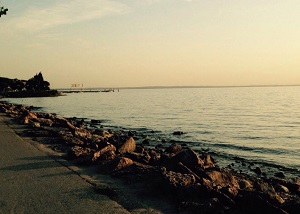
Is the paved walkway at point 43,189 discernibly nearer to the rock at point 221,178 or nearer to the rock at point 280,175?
the rock at point 221,178

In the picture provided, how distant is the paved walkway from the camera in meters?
7.09

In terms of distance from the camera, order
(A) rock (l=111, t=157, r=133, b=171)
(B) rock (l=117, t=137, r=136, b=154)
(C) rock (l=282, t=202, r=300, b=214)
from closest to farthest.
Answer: (C) rock (l=282, t=202, r=300, b=214) → (A) rock (l=111, t=157, r=133, b=171) → (B) rock (l=117, t=137, r=136, b=154)

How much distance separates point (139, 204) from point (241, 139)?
65.4ft

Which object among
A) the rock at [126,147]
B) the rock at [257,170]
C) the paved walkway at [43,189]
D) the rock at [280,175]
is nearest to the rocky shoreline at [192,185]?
the rock at [126,147]

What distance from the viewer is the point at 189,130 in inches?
1244

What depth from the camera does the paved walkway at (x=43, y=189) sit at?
709 cm

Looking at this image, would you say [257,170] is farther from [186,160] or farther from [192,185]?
Result: [192,185]

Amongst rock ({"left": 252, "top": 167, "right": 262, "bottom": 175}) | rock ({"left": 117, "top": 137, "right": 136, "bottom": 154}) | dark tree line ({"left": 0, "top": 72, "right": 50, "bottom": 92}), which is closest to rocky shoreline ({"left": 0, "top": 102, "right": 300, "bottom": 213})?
rock ({"left": 117, "top": 137, "right": 136, "bottom": 154})

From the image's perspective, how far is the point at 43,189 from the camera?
8.38 metres

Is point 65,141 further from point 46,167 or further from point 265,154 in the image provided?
point 265,154

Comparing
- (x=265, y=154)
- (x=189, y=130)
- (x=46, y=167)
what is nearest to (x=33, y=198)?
(x=46, y=167)

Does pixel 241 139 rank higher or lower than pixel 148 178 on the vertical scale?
lower

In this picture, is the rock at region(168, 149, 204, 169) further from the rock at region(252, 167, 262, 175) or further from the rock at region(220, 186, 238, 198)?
the rock at region(252, 167, 262, 175)

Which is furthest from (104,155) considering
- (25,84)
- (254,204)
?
(25,84)
